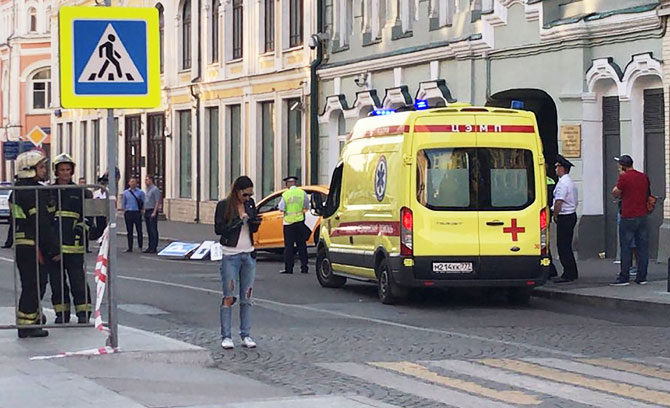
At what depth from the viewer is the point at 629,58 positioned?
23359 mm

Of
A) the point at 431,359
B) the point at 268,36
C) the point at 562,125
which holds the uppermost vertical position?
the point at 268,36

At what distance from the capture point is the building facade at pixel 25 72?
6912cm

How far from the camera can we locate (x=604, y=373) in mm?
11578

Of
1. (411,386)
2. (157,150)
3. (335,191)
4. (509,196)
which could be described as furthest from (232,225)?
(157,150)

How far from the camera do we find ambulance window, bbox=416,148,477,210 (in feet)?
56.5

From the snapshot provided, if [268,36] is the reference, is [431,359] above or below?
below

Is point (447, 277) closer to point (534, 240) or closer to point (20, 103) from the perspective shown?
point (534, 240)

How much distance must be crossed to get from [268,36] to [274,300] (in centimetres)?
2217

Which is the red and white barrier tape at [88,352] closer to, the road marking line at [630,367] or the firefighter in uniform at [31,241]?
the firefighter in uniform at [31,241]

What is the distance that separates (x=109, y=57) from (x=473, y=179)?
6512mm

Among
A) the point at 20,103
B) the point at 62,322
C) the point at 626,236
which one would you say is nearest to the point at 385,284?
the point at 626,236

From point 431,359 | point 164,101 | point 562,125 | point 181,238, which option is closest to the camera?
point 431,359

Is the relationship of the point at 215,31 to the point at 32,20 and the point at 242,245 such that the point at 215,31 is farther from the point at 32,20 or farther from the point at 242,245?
the point at 242,245

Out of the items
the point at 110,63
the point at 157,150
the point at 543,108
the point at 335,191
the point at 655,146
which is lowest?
the point at 335,191
